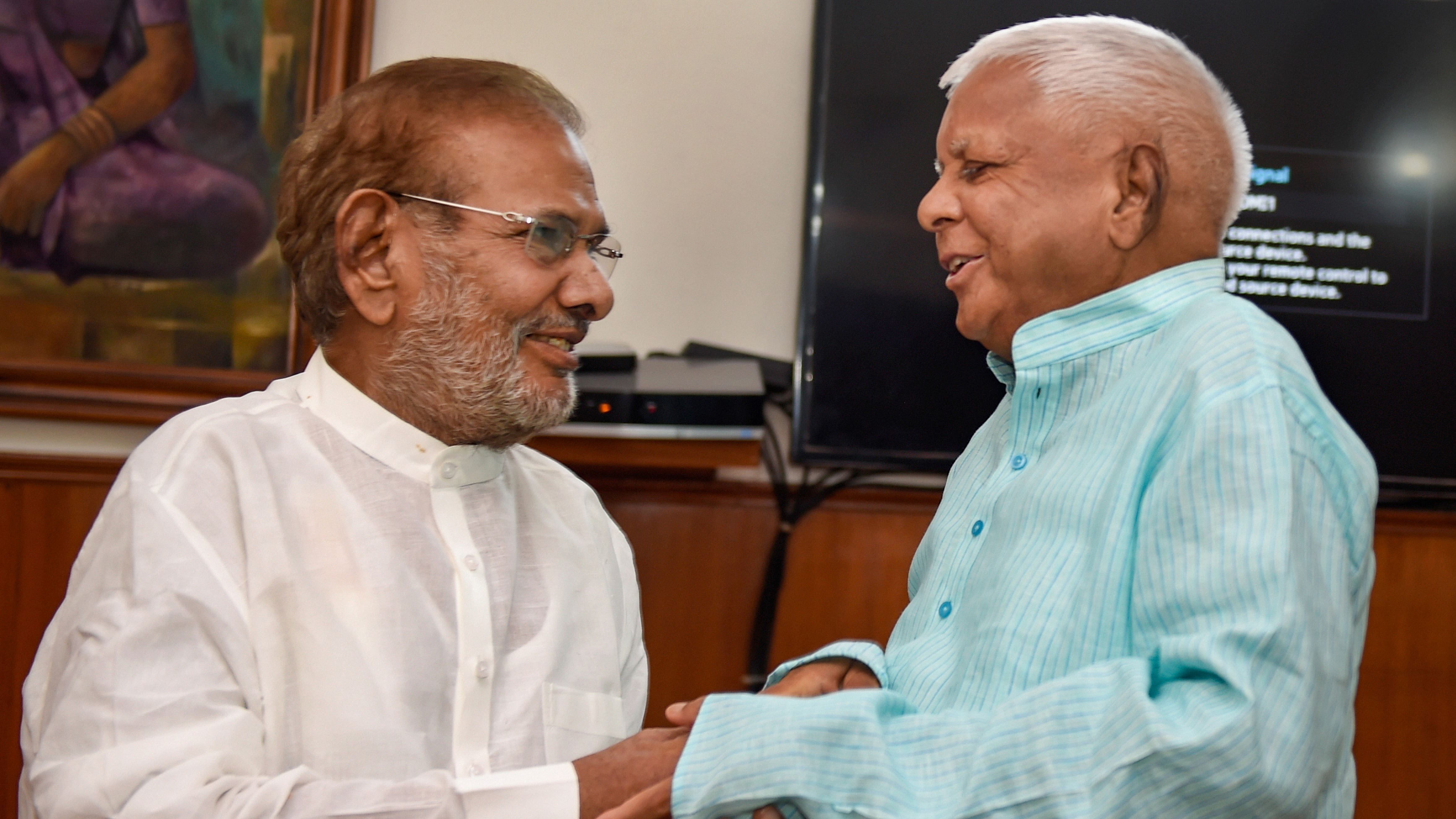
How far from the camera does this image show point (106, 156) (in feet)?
8.90

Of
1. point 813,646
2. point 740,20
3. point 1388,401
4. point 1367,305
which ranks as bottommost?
point 813,646

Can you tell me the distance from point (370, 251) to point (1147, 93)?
38.0 inches

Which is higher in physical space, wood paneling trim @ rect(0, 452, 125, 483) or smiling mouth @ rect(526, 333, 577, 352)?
smiling mouth @ rect(526, 333, 577, 352)

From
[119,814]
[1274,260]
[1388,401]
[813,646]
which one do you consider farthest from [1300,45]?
[119,814]

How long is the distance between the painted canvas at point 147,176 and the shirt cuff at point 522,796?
5.75 ft

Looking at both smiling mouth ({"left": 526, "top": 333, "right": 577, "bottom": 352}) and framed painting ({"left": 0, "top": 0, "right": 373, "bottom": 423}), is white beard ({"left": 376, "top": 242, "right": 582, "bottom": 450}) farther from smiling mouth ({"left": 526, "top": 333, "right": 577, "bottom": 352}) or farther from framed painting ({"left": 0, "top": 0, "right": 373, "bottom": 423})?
framed painting ({"left": 0, "top": 0, "right": 373, "bottom": 423})

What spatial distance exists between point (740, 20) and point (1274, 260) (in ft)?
4.49

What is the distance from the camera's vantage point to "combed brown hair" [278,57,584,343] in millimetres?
1573

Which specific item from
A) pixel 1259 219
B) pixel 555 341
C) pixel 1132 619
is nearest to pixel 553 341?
pixel 555 341

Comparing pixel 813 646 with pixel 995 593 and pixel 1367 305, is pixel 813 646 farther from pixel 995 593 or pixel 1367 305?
pixel 995 593

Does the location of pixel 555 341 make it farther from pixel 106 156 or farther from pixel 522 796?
pixel 106 156

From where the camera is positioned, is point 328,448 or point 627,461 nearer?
point 328,448

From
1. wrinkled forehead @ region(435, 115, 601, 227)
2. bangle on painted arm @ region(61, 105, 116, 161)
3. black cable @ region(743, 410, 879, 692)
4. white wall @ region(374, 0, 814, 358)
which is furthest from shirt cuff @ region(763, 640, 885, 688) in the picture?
bangle on painted arm @ region(61, 105, 116, 161)

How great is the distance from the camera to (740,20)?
288 centimetres
